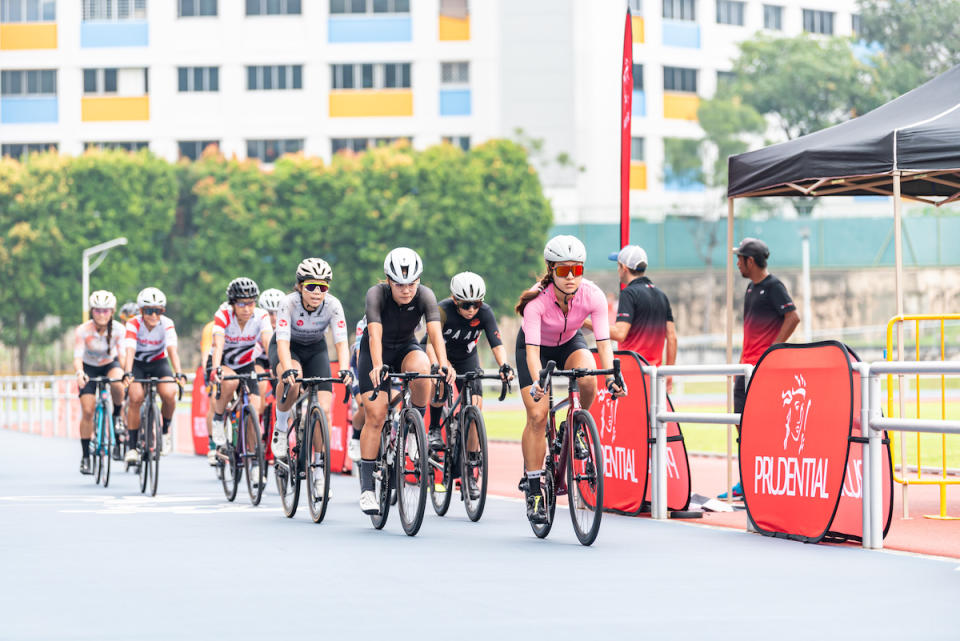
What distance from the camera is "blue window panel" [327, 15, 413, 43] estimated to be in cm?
7081

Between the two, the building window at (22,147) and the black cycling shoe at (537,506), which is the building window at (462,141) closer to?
the building window at (22,147)

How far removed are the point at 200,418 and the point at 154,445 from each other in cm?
887

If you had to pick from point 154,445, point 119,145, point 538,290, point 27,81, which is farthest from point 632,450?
point 27,81

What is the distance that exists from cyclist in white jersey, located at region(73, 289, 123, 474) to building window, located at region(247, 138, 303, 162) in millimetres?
52151

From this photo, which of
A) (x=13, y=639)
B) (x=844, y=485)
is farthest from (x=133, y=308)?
(x=13, y=639)

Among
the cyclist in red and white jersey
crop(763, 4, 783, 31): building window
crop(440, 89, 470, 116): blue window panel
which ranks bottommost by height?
the cyclist in red and white jersey

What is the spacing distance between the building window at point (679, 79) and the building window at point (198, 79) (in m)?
19.3

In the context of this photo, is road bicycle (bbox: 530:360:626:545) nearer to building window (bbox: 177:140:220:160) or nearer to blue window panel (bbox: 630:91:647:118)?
blue window panel (bbox: 630:91:647:118)

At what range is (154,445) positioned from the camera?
15992 millimetres

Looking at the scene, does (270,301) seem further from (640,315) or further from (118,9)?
(118,9)

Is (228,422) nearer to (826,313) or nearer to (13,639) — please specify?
(13,639)

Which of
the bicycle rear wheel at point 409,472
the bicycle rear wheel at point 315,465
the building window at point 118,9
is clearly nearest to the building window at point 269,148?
the building window at point 118,9

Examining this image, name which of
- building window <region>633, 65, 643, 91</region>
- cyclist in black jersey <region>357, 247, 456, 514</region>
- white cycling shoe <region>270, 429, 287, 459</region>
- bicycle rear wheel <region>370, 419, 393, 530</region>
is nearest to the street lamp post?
building window <region>633, 65, 643, 91</region>

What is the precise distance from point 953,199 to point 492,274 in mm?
46700
